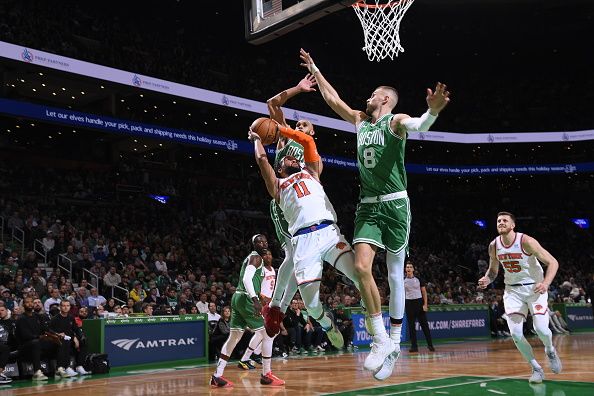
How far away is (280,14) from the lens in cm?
768

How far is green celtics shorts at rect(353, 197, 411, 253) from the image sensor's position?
5.67 m

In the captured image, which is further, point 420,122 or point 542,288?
point 542,288

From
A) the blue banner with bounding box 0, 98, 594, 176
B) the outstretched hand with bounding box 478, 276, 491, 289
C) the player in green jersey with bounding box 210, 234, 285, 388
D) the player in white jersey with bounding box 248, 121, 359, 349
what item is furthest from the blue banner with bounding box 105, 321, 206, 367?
the blue banner with bounding box 0, 98, 594, 176

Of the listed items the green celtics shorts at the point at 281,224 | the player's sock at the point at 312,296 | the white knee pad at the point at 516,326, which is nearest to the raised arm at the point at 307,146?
the green celtics shorts at the point at 281,224

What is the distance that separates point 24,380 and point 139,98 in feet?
51.3

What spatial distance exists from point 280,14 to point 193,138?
1561 cm

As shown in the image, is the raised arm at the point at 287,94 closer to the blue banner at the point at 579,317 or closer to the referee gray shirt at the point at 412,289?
the referee gray shirt at the point at 412,289

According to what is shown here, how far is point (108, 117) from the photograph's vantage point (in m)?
20.5

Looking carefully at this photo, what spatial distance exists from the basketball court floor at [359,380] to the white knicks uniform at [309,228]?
1.52 meters

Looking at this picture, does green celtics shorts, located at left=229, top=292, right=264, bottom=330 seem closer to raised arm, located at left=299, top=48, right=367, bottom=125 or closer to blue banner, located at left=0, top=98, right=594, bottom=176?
raised arm, located at left=299, top=48, right=367, bottom=125

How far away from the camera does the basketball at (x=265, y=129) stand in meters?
6.61

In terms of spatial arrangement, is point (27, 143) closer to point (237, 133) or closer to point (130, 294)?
point (237, 133)

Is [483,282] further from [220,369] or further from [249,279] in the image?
[220,369]

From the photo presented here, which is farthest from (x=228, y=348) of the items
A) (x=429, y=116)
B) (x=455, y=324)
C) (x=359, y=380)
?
(x=455, y=324)
